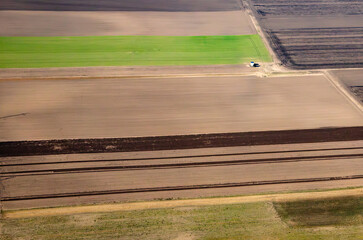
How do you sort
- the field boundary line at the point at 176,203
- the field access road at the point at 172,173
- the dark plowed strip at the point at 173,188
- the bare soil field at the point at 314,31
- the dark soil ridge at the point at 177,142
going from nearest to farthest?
the field boundary line at the point at 176,203 → the dark plowed strip at the point at 173,188 → the field access road at the point at 172,173 → the dark soil ridge at the point at 177,142 → the bare soil field at the point at 314,31

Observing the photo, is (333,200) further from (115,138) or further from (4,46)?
(4,46)

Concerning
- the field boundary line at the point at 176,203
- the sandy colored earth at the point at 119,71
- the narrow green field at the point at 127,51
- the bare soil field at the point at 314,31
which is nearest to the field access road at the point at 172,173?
the field boundary line at the point at 176,203

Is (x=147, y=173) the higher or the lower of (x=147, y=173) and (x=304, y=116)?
A: the lower

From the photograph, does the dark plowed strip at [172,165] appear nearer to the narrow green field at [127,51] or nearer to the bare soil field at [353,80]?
the bare soil field at [353,80]

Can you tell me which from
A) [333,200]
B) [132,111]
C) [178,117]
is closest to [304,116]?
[333,200]

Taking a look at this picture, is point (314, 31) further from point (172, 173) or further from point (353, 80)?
point (172, 173)

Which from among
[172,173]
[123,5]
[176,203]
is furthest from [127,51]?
[176,203]
